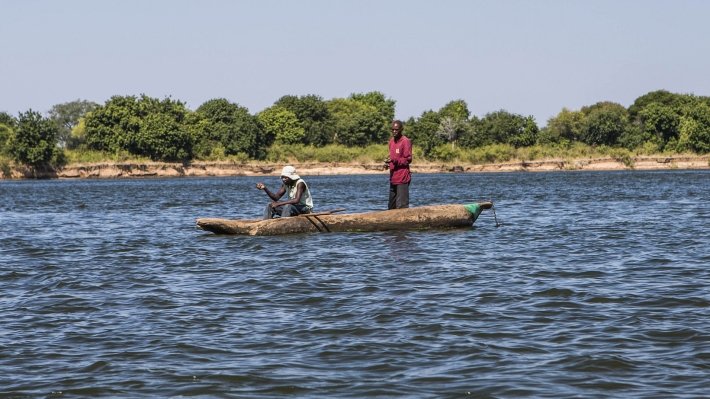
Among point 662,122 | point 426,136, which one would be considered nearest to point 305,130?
point 426,136

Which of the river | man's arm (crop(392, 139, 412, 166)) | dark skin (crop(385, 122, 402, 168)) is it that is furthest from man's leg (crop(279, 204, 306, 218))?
dark skin (crop(385, 122, 402, 168))

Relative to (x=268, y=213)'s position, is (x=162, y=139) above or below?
above

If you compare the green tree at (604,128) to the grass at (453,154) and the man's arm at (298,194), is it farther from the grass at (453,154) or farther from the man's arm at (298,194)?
the man's arm at (298,194)

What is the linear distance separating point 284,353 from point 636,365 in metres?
3.16

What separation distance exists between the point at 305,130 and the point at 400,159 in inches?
3507

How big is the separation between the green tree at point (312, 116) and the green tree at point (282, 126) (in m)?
1.30

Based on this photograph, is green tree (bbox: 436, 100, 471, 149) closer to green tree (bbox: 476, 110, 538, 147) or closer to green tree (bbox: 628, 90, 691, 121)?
green tree (bbox: 476, 110, 538, 147)

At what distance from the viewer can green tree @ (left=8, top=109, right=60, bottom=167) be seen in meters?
86.4

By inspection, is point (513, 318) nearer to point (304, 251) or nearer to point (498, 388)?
point (498, 388)

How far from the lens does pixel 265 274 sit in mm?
14273

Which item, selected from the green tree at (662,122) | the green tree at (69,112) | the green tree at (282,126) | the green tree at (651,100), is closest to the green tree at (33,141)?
the green tree at (282,126)

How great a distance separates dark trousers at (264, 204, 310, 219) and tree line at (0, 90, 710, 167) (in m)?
71.3

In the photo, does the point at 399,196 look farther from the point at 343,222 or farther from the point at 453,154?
the point at 453,154

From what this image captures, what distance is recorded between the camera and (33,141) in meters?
86.4
